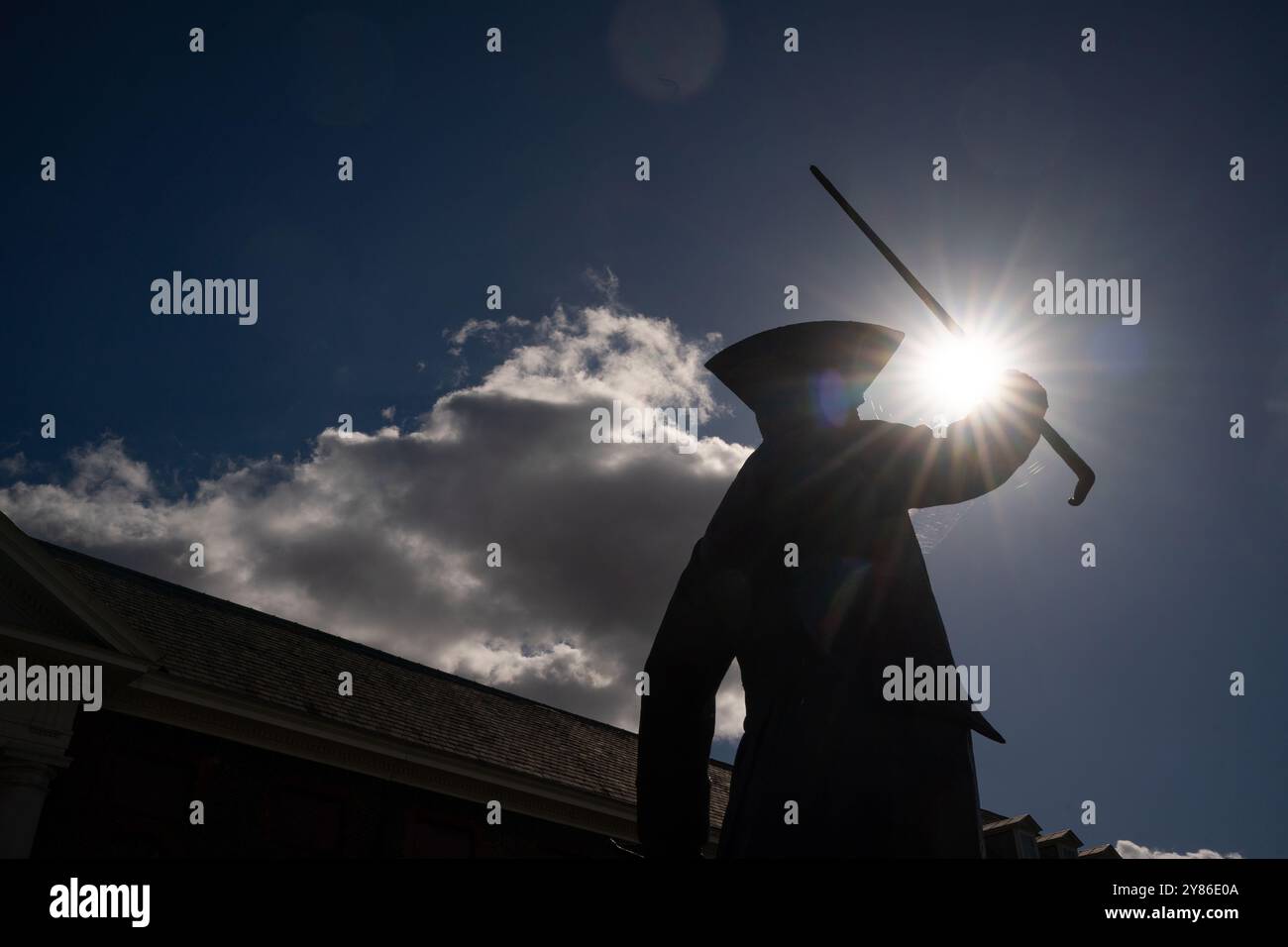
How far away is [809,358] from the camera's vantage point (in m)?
2.60

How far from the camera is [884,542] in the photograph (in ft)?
7.55

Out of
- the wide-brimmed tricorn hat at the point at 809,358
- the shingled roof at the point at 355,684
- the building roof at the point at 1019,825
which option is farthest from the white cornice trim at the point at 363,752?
the wide-brimmed tricorn hat at the point at 809,358

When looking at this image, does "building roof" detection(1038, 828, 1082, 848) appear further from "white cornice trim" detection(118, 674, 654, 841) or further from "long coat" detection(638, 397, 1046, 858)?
"long coat" detection(638, 397, 1046, 858)

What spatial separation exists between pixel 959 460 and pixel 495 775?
60.9 feet

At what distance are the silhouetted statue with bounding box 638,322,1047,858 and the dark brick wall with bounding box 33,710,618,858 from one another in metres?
13.7

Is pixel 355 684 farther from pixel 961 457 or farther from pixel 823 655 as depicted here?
pixel 961 457

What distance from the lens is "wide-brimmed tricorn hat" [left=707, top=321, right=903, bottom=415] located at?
258cm

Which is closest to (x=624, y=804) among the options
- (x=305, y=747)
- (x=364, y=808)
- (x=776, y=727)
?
(x=364, y=808)

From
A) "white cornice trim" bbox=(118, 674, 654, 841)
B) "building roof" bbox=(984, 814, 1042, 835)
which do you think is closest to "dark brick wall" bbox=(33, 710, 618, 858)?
"white cornice trim" bbox=(118, 674, 654, 841)

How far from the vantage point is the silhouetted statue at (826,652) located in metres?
2.02

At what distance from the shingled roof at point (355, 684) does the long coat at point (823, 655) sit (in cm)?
1646

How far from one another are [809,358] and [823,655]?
90 cm

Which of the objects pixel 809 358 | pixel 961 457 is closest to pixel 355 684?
pixel 809 358
